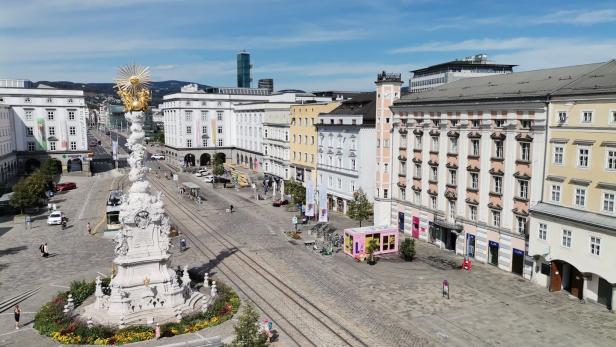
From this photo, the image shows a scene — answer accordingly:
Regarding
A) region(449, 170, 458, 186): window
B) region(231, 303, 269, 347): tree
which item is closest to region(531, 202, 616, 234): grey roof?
region(449, 170, 458, 186): window

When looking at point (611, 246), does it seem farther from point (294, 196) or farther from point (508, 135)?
point (294, 196)

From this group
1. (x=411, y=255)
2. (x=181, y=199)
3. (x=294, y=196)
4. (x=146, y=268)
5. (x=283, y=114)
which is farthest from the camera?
(x=283, y=114)

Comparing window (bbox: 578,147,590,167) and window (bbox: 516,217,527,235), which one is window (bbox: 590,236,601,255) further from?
window (bbox: 516,217,527,235)

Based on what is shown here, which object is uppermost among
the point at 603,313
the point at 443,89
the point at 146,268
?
the point at 443,89

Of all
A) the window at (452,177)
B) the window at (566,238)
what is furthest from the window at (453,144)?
the window at (566,238)

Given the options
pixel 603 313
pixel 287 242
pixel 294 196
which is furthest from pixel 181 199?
pixel 603 313

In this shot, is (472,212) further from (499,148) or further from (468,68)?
(468,68)
